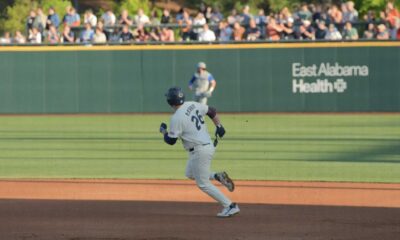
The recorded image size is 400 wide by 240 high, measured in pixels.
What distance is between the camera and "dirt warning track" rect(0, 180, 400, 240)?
37.3 ft

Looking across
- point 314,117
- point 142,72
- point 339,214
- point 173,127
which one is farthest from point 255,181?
point 142,72

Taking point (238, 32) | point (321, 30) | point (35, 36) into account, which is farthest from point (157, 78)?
point (321, 30)

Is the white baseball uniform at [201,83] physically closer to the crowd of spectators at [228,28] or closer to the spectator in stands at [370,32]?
the crowd of spectators at [228,28]

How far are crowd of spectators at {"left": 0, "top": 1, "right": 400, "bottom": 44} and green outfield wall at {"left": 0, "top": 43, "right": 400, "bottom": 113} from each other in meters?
0.48

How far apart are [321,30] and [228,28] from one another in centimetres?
309

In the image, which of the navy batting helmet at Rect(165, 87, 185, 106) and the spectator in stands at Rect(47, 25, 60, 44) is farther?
the spectator in stands at Rect(47, 25, 60, 44)

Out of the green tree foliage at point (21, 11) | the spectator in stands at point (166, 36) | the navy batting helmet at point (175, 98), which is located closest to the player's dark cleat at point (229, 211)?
the navy batting helmet at point (175, 98)

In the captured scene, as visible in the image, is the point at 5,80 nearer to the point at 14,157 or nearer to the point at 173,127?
the point at 14,157

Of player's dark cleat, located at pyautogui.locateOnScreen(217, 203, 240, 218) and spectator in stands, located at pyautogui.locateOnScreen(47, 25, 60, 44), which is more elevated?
spectator in stands, located at pyautogui.locateOnScreen(47, 25, 60, 44)

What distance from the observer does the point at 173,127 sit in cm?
1199

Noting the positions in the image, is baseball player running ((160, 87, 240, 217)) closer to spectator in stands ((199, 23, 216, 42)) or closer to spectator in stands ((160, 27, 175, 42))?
spectator in stands ((199, 23, 216, 42))

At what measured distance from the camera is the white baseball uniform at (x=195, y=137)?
12.0 metres

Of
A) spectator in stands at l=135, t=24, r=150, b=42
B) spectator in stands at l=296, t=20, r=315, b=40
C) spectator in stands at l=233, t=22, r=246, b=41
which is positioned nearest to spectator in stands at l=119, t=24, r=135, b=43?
spectator in stands at l=135, t=24, r=150, b=42

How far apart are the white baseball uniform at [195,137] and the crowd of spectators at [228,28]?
68.8 ft
